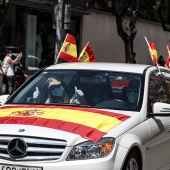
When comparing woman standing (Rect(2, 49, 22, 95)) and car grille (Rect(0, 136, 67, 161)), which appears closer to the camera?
car grille (Rect(0, 136, 67, 161))

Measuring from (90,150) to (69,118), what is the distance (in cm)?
54

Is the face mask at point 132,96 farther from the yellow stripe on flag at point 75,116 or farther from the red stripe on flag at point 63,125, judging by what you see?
the red stripe on flag at point 63,125

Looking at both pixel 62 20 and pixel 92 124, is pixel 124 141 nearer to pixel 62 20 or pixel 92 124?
pixel 92 124

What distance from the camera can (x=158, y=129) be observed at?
656 cm

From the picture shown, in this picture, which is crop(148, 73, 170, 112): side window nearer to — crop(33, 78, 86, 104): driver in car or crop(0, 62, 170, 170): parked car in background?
crop(0, 62, 170, 170): parked car in background

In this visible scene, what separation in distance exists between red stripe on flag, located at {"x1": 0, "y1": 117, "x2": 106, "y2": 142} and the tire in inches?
14.7

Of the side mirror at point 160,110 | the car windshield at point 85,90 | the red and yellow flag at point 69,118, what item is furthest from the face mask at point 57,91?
the side mirror at point 160,110

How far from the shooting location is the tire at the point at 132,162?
5633 mm

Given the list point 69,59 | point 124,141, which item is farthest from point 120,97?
point 69,59

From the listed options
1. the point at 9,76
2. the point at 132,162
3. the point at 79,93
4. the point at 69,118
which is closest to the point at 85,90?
the point at 79,93

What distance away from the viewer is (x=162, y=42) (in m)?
34.8

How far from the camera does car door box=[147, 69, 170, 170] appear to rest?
6.36 m

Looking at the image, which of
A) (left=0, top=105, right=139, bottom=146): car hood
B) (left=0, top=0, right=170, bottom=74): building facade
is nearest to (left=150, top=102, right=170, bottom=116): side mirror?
(left=0, top=105, right=139, bottom=146): car hood

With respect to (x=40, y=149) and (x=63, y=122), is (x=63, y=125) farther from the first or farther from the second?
(x=40, y=149)
